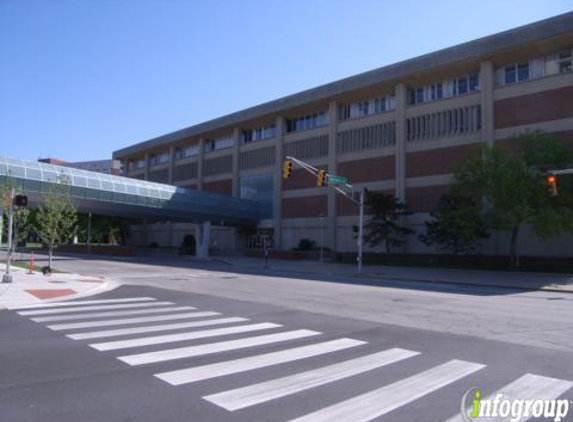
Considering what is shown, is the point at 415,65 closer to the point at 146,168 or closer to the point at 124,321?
the point at 124,321

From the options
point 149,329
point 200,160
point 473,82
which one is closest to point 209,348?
point 149,329

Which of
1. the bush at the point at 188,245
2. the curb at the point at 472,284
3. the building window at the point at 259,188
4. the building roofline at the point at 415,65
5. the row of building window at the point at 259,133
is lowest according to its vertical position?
the curb at the point at 472,284

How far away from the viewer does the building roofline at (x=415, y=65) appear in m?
38.0

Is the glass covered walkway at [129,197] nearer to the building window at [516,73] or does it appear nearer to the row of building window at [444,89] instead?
the row of building window at [444,89]

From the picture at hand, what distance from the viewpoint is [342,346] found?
8.98m

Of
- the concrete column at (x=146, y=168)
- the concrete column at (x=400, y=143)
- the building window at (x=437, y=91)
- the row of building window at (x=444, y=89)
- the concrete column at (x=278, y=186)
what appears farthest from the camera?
the concrete column at (x=146, y=168)

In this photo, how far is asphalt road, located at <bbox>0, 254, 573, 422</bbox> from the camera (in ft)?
18.2

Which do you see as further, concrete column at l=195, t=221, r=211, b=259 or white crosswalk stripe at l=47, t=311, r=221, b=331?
concrete column at l=195, t=221, r=211, b=259

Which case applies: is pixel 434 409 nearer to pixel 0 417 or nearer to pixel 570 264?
pixel 0 417

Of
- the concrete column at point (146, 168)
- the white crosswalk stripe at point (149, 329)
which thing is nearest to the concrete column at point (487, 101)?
the white crosswalk stripe at point (149, 329)

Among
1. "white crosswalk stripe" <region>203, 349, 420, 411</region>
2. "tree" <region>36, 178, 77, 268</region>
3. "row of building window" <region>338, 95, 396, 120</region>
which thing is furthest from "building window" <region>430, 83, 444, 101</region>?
"white crosswalk stripe" <region>203, 349, 420, 411</region>

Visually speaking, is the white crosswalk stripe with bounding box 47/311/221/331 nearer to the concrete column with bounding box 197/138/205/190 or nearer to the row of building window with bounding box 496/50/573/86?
the row of building window with bounding box 496/50/573/86

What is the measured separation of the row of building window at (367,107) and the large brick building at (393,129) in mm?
131

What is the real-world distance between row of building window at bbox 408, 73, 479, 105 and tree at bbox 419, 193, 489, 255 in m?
11.5
